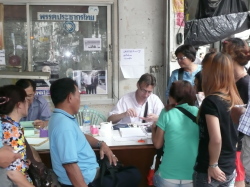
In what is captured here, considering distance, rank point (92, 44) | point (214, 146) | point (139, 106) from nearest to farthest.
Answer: point (214, 146) → point (139, 106) → point (92, 44)

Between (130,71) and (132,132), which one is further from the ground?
(130,71)

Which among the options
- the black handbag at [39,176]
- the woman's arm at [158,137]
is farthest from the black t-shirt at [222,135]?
the black handbag at [39,176]

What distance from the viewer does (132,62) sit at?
4422mm

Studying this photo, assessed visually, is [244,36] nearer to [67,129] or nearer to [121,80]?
[121,80]

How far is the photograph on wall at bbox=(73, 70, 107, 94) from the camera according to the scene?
4.45 metres

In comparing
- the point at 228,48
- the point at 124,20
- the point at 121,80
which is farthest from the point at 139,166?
the point at 124,20

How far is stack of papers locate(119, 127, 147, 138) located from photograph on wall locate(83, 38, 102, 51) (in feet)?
5.89

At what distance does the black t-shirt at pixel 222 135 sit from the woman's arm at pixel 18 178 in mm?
1081

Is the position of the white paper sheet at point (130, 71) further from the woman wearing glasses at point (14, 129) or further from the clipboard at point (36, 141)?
the woman wearing glasses at point (14, 129)

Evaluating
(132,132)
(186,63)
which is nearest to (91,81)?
(186,63)

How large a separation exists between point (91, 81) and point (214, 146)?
2.98 m

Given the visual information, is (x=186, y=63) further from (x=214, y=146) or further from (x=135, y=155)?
(x=214, y=146)

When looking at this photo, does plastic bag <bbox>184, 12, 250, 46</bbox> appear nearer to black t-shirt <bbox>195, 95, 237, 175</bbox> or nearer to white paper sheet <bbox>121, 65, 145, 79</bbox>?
white paper sheet <bbox>121, 65, 145, 79</bbox>

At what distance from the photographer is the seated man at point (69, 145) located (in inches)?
74.0
